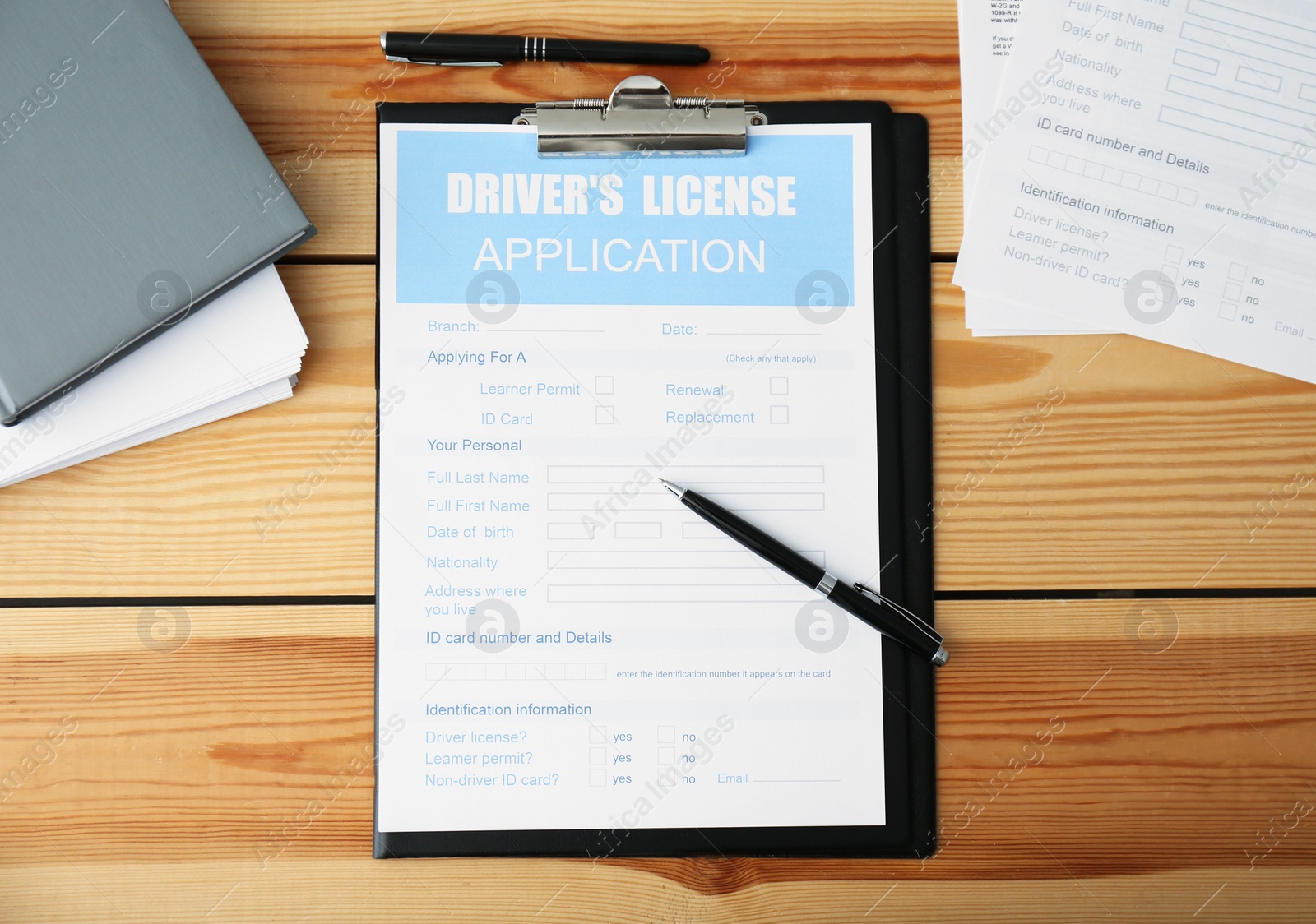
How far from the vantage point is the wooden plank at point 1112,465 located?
0.51 metres

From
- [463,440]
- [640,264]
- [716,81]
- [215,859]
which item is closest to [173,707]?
[215,859]

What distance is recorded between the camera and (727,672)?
49 centimetres

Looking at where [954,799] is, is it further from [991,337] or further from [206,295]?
[206,295]

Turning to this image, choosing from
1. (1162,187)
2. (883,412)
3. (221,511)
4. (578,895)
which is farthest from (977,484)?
(221,511)

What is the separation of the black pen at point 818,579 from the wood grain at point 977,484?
5 centimetres

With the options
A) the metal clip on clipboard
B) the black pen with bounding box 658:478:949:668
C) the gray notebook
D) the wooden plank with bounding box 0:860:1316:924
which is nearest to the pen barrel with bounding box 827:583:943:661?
the black pen with bounding box 658:478:949:668

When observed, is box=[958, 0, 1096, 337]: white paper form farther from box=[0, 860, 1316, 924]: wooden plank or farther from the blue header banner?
box=[0, 860, 1316, 924]: wooden plank

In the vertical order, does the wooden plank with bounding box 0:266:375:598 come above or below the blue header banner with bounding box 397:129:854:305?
below

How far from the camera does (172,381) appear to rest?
0.47m

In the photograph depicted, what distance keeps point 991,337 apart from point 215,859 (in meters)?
0.58

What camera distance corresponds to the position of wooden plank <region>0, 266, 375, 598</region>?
1.61 ft

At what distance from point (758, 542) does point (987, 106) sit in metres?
0.32

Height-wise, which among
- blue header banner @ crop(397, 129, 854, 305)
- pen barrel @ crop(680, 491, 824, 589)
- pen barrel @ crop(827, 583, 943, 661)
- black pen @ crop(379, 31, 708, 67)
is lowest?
pen barrel @ crop(827, 583, 943, 661)

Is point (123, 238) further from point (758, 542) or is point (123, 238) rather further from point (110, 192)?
point (758, 542)
